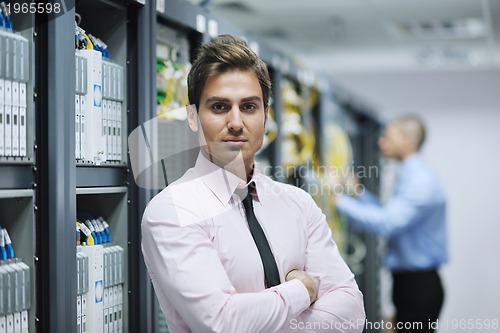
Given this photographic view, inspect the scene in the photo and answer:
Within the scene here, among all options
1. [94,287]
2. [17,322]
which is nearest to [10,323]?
[17,322]

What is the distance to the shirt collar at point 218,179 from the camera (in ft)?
5.39

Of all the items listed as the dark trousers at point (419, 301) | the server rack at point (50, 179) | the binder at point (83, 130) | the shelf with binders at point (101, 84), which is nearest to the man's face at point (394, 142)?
the dark trousers at point (419, 301)

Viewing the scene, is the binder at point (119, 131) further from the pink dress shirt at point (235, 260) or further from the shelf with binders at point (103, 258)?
Answer: the pink dress shirt at point (235, 260)

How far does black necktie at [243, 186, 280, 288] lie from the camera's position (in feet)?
5.26

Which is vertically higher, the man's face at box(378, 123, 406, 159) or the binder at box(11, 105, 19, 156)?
the man's face at box(378, 123, 406, 159)

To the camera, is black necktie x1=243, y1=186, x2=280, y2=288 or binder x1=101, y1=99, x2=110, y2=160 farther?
binder x1=101, y1=99, x2=110, y2=160

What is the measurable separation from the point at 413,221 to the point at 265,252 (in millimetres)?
2758

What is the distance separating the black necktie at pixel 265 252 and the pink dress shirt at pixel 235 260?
0.02m

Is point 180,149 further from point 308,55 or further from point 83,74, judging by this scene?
point 308,55

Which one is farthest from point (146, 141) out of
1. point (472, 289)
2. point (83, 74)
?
point (472, 289)

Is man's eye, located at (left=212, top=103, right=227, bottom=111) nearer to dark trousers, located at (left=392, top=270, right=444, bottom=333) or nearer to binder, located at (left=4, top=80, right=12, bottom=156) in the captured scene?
binder, located at (left=4, top=80, right=12, bottom=156)

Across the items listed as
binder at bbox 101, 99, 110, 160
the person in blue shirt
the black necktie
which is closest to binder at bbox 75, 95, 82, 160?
binder at bbox 101, 99, 110, 160

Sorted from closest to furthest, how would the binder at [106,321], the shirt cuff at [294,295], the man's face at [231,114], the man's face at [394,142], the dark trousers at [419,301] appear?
1. the shirt cuff at [294,295]
2. the man's face at [231,114]
3. the binder at [106,321]
4. the dark trousers at [419,301]
5. the man's face at [394,142]

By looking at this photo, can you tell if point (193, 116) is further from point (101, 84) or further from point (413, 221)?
point (413, 221)
